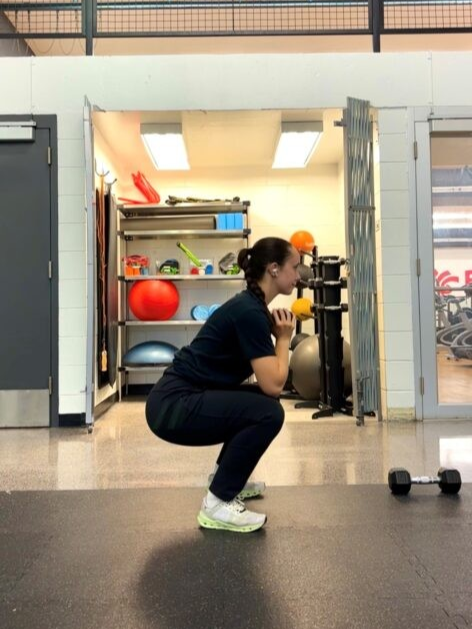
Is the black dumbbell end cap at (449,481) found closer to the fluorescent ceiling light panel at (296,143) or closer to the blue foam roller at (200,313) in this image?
the fluorescent ceiling light panel at (296,143)

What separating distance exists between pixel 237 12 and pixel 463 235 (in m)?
2.97

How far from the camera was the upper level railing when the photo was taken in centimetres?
464

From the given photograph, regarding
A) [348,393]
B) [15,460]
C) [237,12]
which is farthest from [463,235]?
[15,460]

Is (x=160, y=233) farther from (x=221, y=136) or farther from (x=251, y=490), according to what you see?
(x=251, y=490)

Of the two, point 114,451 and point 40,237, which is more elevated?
point 40,237

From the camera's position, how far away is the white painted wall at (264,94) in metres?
4.30

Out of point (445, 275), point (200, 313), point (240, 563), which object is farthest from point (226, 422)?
point (200, 313)

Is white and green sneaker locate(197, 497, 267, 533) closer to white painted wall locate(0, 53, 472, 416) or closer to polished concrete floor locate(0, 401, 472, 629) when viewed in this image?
polished concrete floor locate(0, 401, 472, 629)

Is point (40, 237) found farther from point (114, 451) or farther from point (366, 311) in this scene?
point (366, 311)

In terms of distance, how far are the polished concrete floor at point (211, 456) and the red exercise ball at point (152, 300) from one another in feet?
5.24

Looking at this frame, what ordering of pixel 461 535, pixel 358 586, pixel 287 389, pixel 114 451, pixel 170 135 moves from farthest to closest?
pixel 287 389 → pixel 170 135 → pixel 114 451 → pixel 461 535 → pixel 358 586

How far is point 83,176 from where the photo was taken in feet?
14.1

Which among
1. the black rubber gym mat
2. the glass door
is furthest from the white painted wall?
the black rubber gym mat


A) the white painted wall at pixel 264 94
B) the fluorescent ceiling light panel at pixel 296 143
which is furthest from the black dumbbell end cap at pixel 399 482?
the fluorescent ceiling light panel at pixel 296 143
